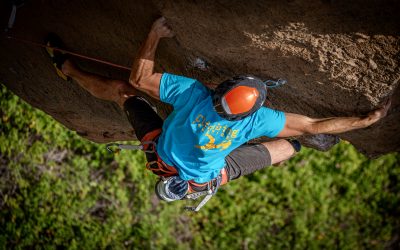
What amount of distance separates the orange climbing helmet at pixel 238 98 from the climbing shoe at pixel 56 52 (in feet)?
5.29

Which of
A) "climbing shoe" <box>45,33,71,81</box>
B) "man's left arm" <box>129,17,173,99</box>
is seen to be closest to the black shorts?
"man's left arm" <box>129,17,173,99</box>

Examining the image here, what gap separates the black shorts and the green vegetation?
12.6 feet

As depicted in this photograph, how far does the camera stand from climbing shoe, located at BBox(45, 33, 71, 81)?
3246 mm

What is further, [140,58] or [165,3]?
[140,58]

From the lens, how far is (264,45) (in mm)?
2473

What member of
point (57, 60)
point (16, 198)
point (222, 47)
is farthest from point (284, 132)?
point (16, 198)

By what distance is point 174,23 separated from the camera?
2.54 meters

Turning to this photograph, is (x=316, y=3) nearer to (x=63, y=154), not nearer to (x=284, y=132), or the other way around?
(x=284, y=132)

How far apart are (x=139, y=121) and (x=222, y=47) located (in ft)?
3.07

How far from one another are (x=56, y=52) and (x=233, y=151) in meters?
1.75

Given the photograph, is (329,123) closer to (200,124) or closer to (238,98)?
(238,98)

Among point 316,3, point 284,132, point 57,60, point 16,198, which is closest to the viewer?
point 316,3

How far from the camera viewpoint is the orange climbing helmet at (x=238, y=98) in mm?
2303

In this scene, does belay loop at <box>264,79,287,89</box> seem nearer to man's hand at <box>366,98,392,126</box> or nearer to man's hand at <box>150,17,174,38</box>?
man's hand at <box>366,98,392,126</box>
